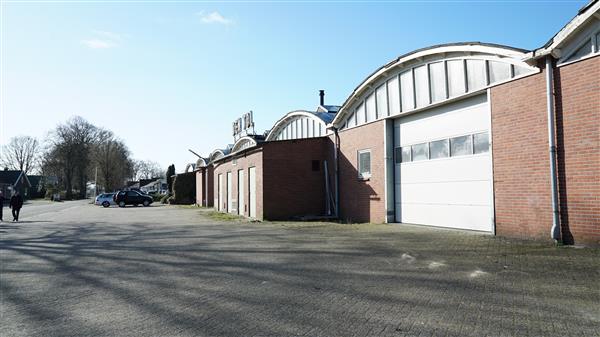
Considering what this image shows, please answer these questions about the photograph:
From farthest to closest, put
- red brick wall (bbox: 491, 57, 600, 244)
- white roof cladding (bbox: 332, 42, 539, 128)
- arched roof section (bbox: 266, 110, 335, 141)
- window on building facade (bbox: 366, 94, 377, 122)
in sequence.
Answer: arched roof section (bbox: 266, 110, 335, 141), window on building facade (bbox: 366, 94, 377, 122), white roof cladding (bbox: 332, 42, 539, 128), red brick wall (bbox: 491, 57, 600, 244)

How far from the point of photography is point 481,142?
13.3 m

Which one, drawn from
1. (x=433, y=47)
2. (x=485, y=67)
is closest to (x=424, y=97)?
(x=433, y=47)

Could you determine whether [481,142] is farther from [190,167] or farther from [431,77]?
[190,167]

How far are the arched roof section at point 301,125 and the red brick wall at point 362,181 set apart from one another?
259 cm

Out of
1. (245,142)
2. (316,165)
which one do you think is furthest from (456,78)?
(245,142)

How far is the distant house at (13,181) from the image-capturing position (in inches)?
3433

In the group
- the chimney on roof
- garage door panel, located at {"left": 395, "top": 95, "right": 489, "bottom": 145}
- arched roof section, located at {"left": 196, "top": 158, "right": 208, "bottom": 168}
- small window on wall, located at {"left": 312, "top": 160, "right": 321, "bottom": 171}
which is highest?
the chimney on roof

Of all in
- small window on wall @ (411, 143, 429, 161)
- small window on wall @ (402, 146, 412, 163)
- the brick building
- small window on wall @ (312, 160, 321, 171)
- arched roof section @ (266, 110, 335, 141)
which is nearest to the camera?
the brick building

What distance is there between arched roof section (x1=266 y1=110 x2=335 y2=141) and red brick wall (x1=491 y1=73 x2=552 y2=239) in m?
11.2

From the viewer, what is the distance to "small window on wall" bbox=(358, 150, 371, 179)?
18.4 m

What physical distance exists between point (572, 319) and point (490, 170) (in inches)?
314

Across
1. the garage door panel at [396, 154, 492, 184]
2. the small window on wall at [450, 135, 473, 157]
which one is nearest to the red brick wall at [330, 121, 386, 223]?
the garage door panel at [396, 154, 492, 184]

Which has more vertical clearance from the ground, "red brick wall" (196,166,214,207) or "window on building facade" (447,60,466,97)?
"window on building facade" (447,60,466,97)

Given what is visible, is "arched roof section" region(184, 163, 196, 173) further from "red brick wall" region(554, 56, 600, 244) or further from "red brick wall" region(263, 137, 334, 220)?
"red brick wall" region(554, 56, 600, 244)
